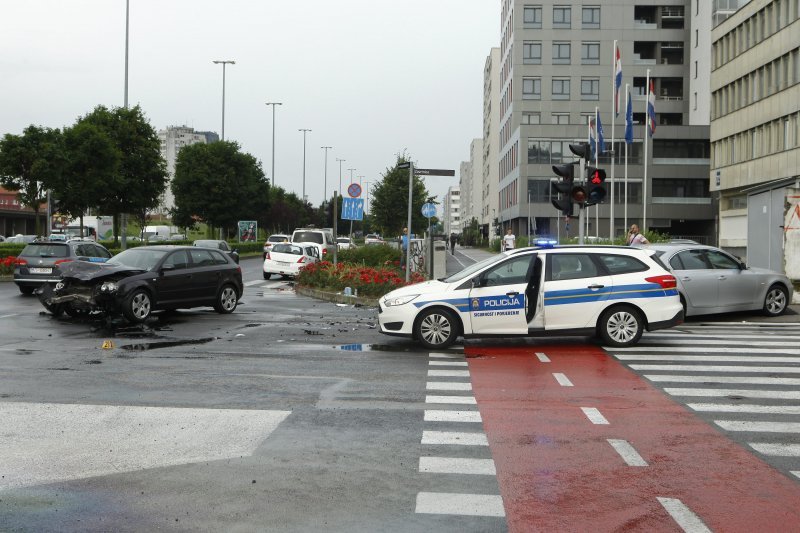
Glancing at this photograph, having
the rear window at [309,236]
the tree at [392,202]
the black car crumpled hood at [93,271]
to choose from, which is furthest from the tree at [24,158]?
the black car crumpled hood at [93,271]

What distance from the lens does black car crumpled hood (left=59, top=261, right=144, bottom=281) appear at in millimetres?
17062

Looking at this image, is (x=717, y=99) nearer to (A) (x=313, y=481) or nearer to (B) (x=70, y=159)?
(B) (x=70, y=159)

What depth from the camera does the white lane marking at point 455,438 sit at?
7.21m

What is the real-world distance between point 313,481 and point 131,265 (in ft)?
42.9

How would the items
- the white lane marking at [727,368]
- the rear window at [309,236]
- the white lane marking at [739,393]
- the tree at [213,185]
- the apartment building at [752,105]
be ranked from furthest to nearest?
1. the tree at [213,185]
2. the apartment building at [752,105]
3. the rear window at [309,236]
4. the white lane marking at [727,368]
5. the white lane marking at [739,393]

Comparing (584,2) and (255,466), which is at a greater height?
(584,2)

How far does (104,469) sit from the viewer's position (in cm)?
630

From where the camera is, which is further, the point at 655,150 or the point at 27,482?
the point at 655,150

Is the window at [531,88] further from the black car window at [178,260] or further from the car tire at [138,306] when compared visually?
the car tire at [138,306]

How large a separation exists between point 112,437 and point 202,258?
497 inches

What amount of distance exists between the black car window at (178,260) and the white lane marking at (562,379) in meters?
10.1

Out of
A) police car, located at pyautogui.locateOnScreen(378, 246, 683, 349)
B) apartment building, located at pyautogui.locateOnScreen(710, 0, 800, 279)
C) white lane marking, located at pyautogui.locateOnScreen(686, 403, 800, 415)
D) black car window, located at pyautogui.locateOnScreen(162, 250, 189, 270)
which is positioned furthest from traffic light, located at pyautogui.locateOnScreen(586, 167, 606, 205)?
apartment building, located at pyautogui.locateOnScreen(710, 0, 800, 279)

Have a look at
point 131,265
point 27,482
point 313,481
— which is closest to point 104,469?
point 27,482

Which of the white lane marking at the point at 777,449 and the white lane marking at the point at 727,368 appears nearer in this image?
the white lane marking at the point at 777,449
